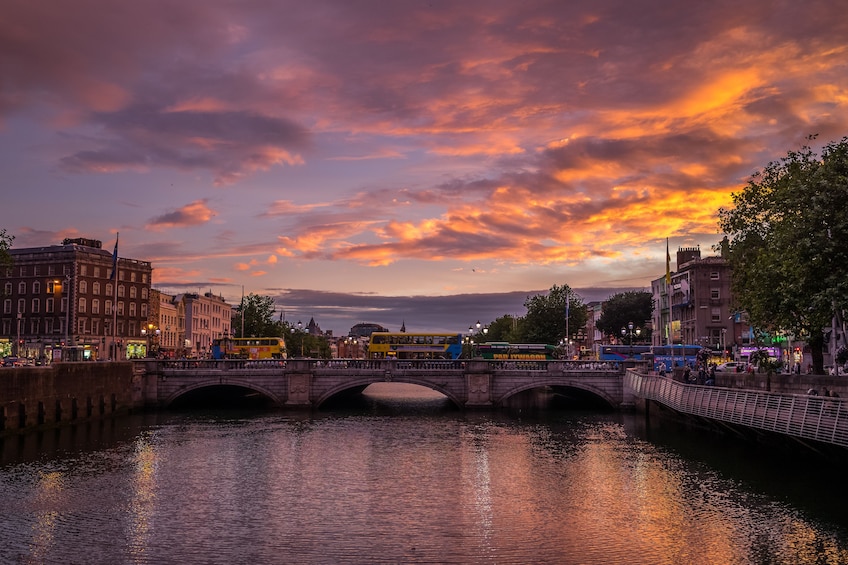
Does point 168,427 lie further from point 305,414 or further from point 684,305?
point 684,305

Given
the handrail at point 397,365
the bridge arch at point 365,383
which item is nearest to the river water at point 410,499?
the bridge arch at point 365,383

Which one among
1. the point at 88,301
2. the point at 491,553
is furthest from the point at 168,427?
the point at 88,301

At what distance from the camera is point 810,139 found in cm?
6041

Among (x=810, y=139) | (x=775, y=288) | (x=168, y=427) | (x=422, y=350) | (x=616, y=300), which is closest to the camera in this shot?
(x=775, y=288)

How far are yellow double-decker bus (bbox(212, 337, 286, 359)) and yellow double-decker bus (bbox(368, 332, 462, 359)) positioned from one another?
15615mm

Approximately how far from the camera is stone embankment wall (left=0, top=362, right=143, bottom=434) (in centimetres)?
5589

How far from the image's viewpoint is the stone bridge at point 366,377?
81062 mm

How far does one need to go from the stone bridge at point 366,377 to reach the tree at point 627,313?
290 ft

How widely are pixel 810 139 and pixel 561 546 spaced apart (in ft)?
147

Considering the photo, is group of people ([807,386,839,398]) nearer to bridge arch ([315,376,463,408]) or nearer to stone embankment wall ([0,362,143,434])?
bridge arch ([315,376,463,408])

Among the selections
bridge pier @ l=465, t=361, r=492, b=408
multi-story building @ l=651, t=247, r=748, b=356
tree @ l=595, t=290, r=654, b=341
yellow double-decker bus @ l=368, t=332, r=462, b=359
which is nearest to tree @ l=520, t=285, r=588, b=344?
tree @ l=595, t=290, r=654, b=341

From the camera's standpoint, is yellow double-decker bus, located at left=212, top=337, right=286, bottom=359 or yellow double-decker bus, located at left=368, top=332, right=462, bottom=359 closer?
yellow double-decker bus, located at left=368, top=332, right=462, bottom=359

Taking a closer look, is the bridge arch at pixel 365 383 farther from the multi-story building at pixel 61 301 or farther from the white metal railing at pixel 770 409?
the multi-story building at pixel 61 301

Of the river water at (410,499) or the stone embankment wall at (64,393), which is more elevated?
the stone embankment wall at (64,393)
